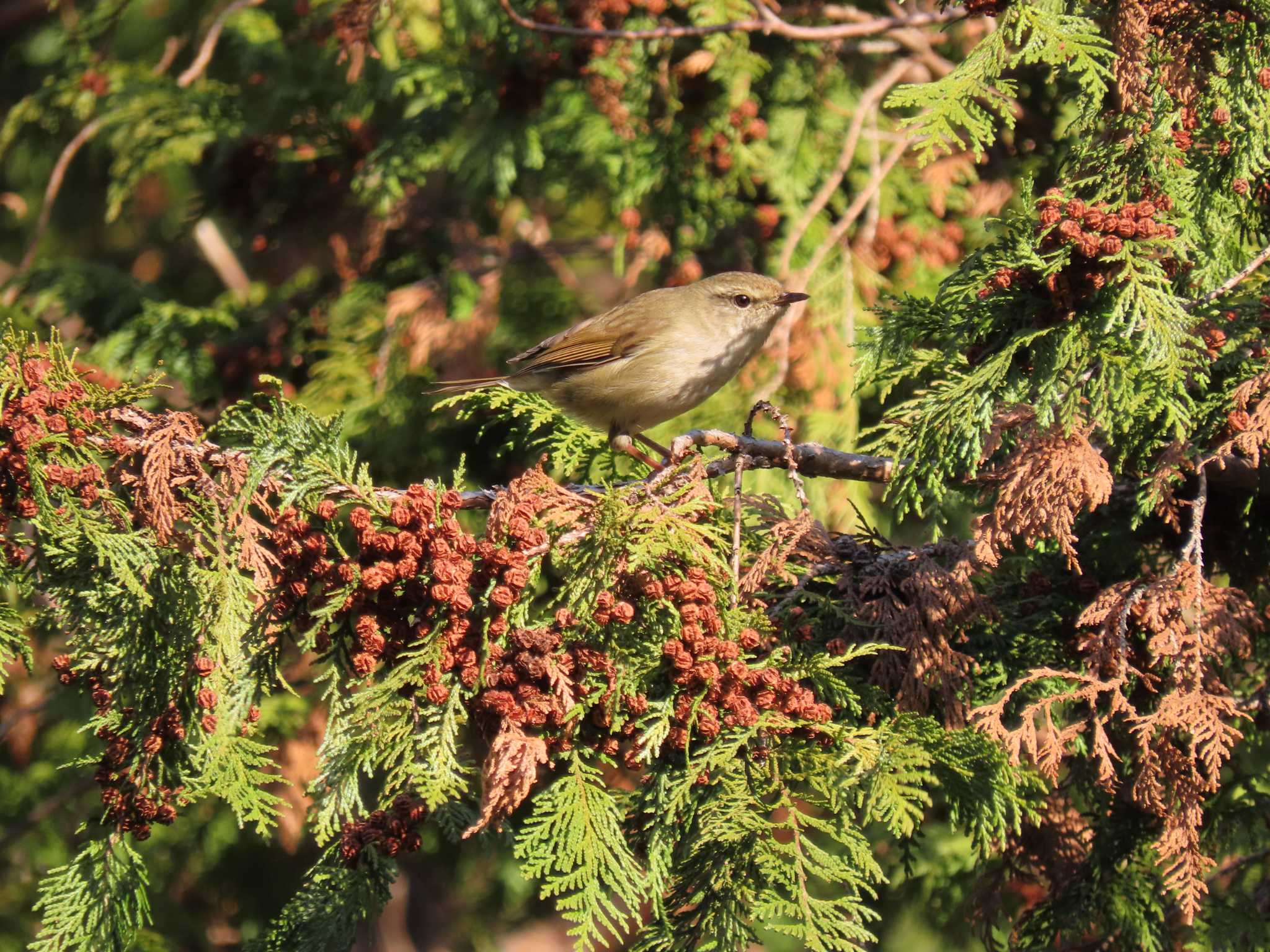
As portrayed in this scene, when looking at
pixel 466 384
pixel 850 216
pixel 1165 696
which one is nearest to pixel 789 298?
pixel 850 216

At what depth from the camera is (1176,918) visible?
3145 millimetres

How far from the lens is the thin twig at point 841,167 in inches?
174

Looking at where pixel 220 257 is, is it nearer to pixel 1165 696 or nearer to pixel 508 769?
pixel 508 769

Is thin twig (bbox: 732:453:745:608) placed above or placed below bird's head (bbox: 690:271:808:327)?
above

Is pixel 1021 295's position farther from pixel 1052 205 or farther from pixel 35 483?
pixel 35 483

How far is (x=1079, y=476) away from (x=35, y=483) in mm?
2074

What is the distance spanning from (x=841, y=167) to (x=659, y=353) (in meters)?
1.08

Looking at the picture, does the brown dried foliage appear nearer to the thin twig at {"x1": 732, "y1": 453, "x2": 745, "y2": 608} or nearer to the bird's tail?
the thin twig at {"x1": 732, "y1": 453, "x2": 745, "y2": 608}

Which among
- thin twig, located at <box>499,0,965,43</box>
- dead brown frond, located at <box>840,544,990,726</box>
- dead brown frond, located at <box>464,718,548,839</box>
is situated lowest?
dead brown frond, located at <box>840,544,990,726</box>

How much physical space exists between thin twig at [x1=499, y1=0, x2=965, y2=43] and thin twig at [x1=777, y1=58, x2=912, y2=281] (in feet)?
1.08

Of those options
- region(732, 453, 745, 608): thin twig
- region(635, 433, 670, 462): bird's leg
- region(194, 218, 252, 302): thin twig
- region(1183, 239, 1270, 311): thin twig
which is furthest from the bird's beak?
region(194, 218, 252, 302): thin twig

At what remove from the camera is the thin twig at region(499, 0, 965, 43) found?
397 centimetres

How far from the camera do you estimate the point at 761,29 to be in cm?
414

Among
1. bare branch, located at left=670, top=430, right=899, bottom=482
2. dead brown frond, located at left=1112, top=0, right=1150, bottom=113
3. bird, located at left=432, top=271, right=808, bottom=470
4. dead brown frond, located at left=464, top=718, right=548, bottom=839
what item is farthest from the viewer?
bird, located at left=432, top=271, right=808, bottom=470
